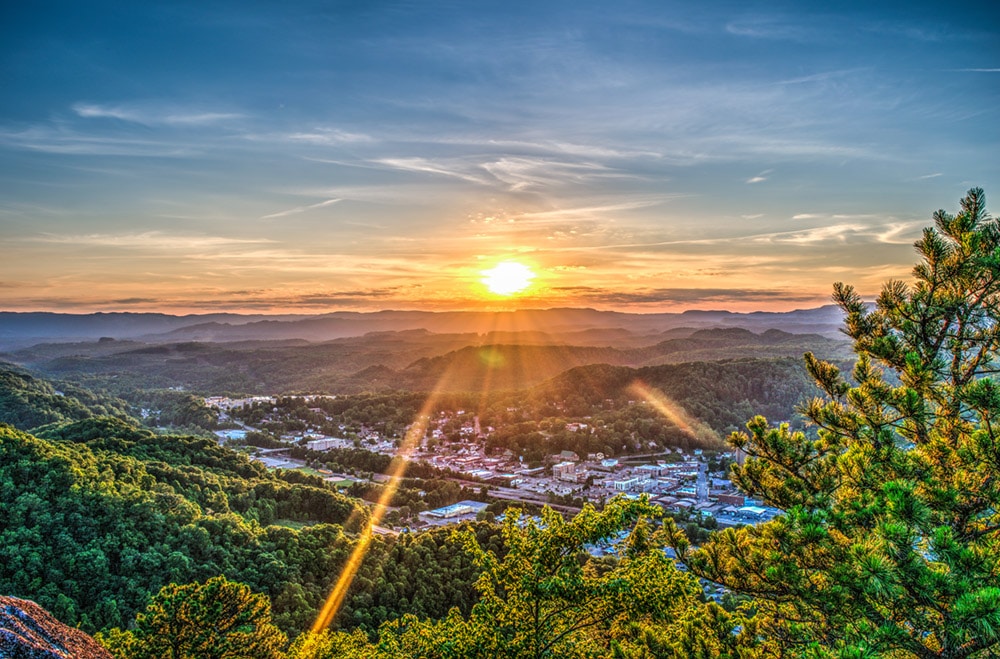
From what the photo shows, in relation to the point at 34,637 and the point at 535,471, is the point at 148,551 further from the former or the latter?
the point at 535,471

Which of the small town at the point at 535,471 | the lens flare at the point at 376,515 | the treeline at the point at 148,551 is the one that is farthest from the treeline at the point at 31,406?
the treeline at the point at 148,551

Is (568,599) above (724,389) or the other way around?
above

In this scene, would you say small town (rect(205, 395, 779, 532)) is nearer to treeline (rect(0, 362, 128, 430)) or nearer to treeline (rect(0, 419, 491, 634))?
treeline (rect(0, 419, 491, 634))

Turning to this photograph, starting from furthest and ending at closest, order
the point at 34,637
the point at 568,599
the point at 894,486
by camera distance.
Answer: the point at 568,599, the point at 894,486, the point at 34,637

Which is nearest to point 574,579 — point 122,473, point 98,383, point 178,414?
point 122,473

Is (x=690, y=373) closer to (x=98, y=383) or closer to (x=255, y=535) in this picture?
(x=255, y=535)

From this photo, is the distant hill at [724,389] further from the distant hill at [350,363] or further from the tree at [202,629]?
the tree at [202,629]

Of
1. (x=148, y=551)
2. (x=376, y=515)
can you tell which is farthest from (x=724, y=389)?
(x=148, y=551)
